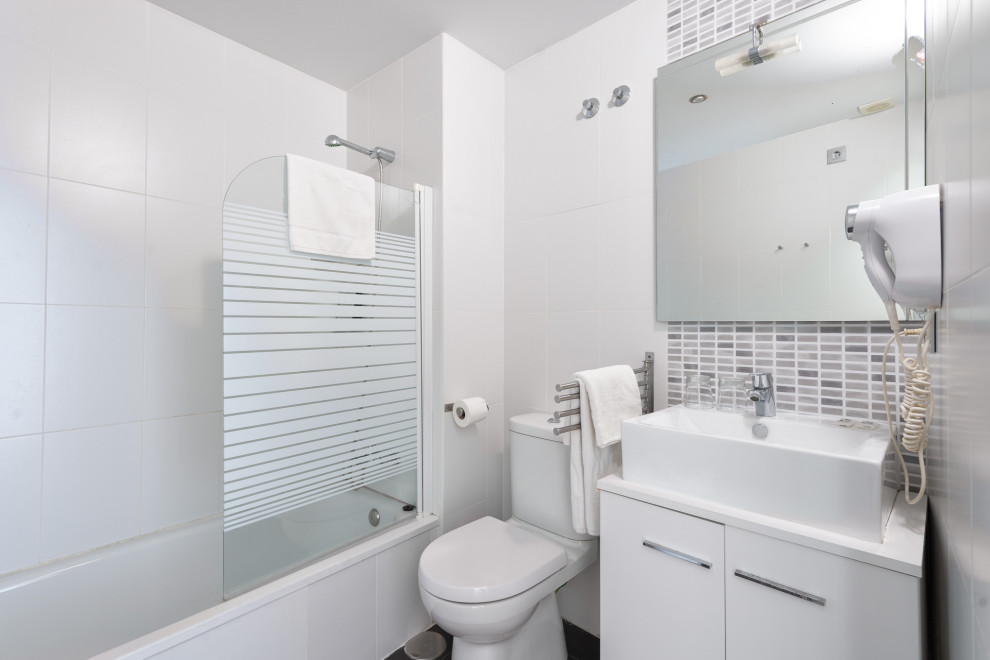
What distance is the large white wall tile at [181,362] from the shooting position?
1.69m

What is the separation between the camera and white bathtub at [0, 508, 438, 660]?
1231 millimetres

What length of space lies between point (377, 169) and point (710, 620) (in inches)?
83.4

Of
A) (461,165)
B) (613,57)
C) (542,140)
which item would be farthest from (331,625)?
(613,57)

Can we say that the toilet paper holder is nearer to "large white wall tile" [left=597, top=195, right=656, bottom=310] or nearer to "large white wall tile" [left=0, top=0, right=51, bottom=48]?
"large white wall tile" [left=597, top=195, right=656, bottom=310]

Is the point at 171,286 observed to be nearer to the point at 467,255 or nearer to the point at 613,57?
the point at 467,255

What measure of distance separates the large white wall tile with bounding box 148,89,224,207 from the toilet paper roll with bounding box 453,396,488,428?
131 centimetres

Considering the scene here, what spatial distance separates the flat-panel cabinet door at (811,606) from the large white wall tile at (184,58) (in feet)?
7.80

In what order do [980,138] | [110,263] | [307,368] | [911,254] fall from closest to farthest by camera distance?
[980,138] < [911,254] < [307,368] < [110,263]

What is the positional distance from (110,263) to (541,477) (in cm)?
172

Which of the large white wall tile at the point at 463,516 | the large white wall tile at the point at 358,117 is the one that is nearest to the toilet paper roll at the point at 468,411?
the large white wall tile at the point at 463,516

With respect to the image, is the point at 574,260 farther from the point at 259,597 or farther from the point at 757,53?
the point at 259,597

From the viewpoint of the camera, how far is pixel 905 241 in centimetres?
72

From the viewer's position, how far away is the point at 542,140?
196 centimetres

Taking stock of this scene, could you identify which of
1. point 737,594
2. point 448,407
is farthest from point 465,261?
point 737,594
